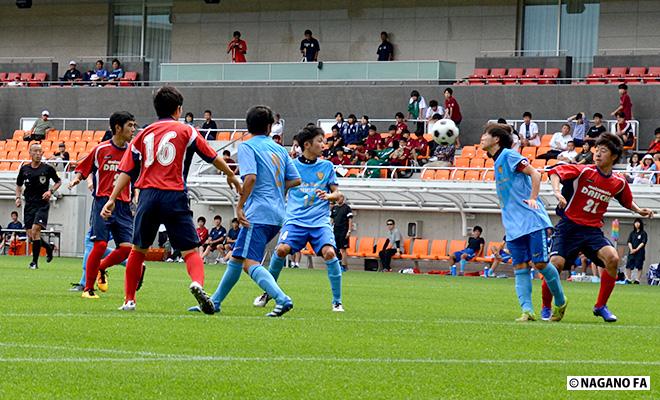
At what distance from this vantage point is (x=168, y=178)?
37.4 ft

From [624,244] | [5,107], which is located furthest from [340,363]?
[5,107]

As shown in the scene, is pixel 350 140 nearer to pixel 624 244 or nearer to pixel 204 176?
pixel 204 176

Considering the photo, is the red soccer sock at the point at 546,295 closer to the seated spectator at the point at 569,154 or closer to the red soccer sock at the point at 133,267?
the red soccer sock at the point at 133,267

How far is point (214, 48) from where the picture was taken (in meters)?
46.5

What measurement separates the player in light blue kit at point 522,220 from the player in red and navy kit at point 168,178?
9.12 feet

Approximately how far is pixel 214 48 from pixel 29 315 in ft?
117

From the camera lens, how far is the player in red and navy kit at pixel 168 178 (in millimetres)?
11367

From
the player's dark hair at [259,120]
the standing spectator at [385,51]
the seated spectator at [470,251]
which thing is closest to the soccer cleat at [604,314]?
the player's dark hair at [259,120]

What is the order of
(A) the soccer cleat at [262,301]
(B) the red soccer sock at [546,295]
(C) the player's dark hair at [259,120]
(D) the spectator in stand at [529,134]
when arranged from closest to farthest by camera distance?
(C) the player's dark hair at [259,120]
(B) the red soccer sock at [546,295]
(A) the soccer cleat at [262,301]
(D) the spectator in stand at [529,134]

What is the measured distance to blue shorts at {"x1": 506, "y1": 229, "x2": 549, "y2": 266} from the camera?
1252cm

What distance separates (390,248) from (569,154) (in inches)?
198

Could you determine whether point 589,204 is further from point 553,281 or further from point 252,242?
point 252,242

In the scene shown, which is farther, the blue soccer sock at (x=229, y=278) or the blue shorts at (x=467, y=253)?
the blue shorts at (x=467, y=253)

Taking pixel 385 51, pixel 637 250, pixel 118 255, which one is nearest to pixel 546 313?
pixel 118 255
